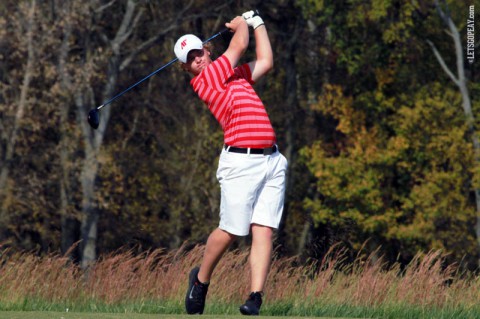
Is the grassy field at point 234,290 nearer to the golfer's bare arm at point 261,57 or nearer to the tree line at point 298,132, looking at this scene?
the golfer's bare arm at point 261,57

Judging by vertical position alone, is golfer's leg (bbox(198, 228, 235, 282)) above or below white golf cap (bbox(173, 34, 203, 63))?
below

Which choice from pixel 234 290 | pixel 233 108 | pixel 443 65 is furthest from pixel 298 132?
pixel 233 108

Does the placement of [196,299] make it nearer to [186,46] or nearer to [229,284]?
[229,284]

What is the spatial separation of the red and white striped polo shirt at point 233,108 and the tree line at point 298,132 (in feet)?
80.9

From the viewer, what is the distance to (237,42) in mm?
8211

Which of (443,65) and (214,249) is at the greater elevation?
(443,65)

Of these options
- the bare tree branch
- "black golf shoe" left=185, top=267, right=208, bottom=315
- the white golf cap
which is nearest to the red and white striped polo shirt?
the white golf cap

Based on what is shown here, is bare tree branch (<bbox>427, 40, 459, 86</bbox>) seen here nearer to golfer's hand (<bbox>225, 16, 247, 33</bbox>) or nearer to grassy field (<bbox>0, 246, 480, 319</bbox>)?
grassy field (<bbox>0, 246, 480, 319</bbox>)

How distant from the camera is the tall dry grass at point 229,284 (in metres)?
9.27

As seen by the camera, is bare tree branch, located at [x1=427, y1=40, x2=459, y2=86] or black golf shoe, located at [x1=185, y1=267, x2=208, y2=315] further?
bare tree branch, located at [x1=427, y1=40, x2=459, y2=86]

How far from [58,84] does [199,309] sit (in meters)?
23.1

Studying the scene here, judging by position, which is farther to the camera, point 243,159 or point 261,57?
point 261,57

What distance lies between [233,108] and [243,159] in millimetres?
308

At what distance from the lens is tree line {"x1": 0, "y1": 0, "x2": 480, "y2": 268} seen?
34531mm
